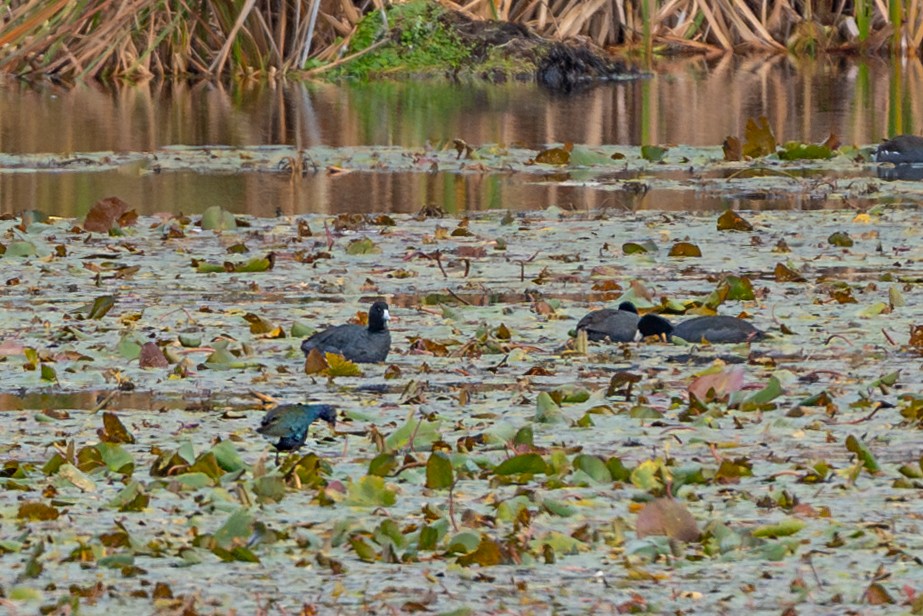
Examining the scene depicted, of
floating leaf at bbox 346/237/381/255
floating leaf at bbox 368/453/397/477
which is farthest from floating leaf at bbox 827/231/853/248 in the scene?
floating leaf at bbox 368/453/397/477

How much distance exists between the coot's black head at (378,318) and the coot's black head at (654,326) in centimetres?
74

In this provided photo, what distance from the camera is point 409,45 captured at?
2044 cm

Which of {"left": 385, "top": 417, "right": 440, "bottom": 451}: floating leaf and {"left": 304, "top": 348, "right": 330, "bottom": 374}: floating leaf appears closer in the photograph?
{"left": 385, "top": 417, "right": 440, "bottom": 451}: floating leaf

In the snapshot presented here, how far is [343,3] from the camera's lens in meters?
20.0

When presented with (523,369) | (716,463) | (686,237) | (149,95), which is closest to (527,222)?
(686,237)

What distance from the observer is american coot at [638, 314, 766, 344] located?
17.8 feet

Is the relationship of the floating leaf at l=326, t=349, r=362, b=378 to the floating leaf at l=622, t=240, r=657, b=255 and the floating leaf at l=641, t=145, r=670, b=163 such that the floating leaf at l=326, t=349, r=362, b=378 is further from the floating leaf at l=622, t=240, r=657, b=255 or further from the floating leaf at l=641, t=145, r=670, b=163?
the floating leaf at l=641, t=145, r=670, b=163

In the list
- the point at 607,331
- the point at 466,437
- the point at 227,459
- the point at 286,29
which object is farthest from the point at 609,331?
the point at 286,29

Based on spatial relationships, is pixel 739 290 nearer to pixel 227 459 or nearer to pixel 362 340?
pixel 362 340

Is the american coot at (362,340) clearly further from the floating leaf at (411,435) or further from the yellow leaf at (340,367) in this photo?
the floating leaf at (411,435)

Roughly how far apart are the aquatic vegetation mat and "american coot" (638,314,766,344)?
0.05 m

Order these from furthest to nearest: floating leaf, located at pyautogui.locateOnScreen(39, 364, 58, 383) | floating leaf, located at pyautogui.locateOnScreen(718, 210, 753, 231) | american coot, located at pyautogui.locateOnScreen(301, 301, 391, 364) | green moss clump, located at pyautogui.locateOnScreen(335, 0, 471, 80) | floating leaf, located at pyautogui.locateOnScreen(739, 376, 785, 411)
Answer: green moss clump, located at pyautogui.locateOnScreen(335, 0, 471, 80) < floating leaf, located at pyautogui.locateOnScreen(718, 210, 753, 231) < american coot, located at pyautogui.locateOnScreen(301, 301, 391, 364) < floating leaf, located at pyautogui.locateOnScreen(39, 364, 58, 383) < floating leaf, located at pyautogui.locateOnScreen(739, 376, 785, 411)

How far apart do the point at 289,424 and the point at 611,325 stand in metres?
1.46

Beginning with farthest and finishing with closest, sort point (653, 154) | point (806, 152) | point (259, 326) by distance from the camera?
point (653, 154)
point (806, 152)
point (259, 326)
